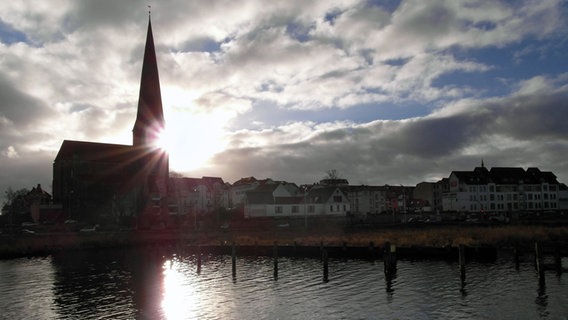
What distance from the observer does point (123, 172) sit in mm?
123250

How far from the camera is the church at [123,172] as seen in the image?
352 ft

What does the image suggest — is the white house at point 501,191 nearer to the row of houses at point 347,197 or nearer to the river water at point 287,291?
the row of houses at point 347,197

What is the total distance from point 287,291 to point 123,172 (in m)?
97.4

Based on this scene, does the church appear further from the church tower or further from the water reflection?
the water reflection

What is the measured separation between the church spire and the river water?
197 feet

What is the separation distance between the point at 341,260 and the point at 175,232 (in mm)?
40591

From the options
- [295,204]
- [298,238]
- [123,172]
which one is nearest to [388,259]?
[298,238]

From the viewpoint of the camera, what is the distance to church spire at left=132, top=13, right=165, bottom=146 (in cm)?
10651

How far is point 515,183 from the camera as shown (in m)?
143

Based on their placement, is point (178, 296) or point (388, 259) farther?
point (388, 259)

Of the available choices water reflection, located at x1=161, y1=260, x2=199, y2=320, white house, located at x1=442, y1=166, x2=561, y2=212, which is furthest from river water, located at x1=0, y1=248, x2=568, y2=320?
white house, located at x1=442, y1=166, x2=561, y2=212

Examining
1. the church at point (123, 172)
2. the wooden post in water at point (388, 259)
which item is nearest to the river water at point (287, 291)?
the wooden post in water at point (388, 259)

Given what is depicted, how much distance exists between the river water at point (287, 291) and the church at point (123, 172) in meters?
57.6

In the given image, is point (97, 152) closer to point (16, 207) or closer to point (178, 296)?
point (16, 207)
